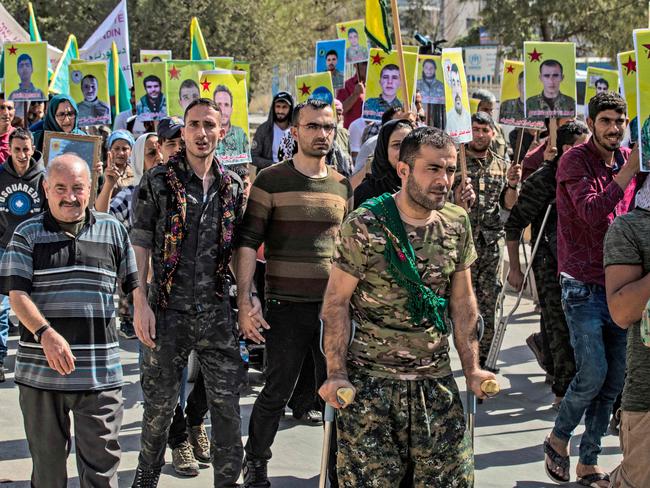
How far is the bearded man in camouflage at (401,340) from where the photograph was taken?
4477mm

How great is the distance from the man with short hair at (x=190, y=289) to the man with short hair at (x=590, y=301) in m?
1.98

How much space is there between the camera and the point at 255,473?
6.13 meters

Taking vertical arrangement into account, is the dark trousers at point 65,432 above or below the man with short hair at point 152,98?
below

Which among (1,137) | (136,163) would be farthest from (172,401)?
(1,137)

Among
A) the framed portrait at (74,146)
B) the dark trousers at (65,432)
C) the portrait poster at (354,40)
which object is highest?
the portrait poster at (354,40)

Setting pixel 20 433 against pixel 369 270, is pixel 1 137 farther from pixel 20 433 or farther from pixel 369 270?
pixel 369 270

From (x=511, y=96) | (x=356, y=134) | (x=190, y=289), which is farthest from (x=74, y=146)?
(x=511, y=96)

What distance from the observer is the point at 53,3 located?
2967 cm

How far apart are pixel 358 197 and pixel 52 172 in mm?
1928

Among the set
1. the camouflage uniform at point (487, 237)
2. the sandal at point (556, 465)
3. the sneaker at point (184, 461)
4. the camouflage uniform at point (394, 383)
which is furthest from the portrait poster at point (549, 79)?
the camouflage uniform at point (394, 383)

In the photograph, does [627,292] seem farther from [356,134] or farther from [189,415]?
[356,134]

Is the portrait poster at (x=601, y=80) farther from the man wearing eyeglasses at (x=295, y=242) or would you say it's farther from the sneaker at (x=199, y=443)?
the sneaker at (x=199, y=443)

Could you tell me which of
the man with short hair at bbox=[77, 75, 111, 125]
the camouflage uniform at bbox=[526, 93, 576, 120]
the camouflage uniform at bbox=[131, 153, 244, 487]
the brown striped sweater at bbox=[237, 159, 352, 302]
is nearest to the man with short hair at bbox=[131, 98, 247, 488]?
the camouflage uniform at bbox=[131, 153, 244, 487]

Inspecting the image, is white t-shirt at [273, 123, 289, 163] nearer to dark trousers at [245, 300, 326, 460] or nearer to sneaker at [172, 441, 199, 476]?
sneaker at [172, 441, 199, 476]
